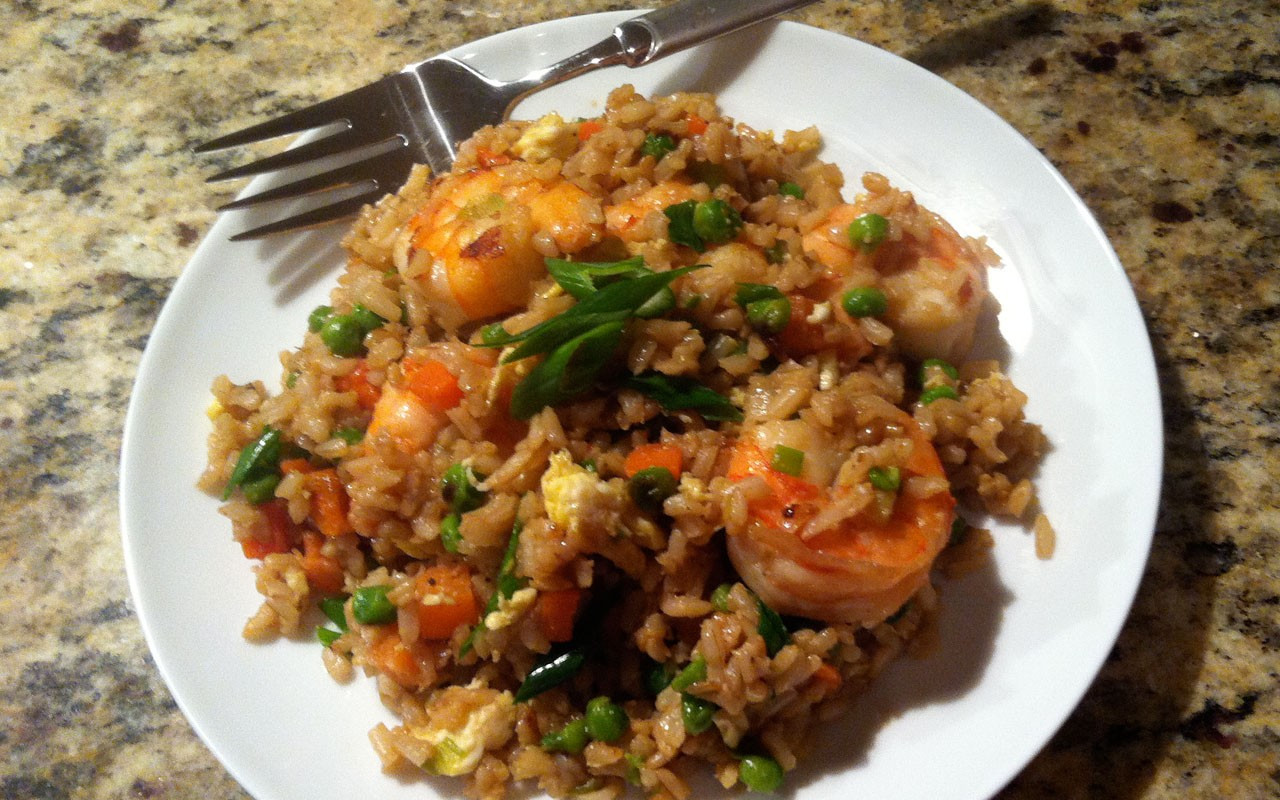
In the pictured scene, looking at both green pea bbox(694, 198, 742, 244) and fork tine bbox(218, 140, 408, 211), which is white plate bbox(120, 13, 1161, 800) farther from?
green pea bbox(694, 198, 742, 244)

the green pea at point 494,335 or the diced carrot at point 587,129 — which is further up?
the diced carrot at point 587,129

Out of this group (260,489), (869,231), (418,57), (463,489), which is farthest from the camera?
(418,57)

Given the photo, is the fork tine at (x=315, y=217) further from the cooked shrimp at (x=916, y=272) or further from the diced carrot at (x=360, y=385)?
the cooked shrimp at (x=916, y=272)

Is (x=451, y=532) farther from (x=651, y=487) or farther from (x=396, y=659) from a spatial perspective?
(x=651, y=487)

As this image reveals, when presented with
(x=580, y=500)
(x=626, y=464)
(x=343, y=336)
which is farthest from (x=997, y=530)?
(x=343, y=336)

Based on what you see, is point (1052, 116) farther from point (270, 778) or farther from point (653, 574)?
point (270, 778)

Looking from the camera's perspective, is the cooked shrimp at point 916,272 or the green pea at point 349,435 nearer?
the cooked shrimp at point 916,272

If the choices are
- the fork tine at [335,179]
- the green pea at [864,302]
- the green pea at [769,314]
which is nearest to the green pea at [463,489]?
the green pea at [769,314]
